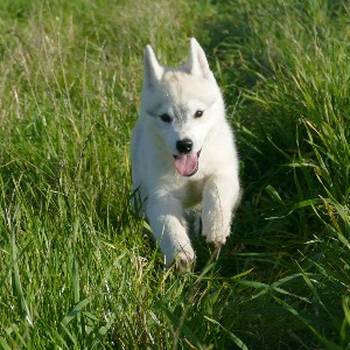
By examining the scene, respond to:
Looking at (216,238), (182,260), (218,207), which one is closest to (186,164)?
(218,207)

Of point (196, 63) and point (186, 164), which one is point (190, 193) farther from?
point (196, 63)

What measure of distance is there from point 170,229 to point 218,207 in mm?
256

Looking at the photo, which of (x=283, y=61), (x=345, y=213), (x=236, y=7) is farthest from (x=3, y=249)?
(x=236, y=7)

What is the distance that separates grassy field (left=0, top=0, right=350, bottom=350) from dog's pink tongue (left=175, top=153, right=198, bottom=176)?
0.35m

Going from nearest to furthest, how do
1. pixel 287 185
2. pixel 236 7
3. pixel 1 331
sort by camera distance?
1. pixel 1 331
2. pixel 287 185
3. pixel 236 7

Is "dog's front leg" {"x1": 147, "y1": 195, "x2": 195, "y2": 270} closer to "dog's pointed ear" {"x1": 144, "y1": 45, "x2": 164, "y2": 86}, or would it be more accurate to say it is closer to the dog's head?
the dog's head

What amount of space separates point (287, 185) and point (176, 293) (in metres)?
1.48

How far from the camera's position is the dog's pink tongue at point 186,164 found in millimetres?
3973

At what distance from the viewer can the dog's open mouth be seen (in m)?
3.97

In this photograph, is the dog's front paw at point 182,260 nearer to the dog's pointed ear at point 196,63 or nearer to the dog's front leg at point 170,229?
the dog's front leg at point 170,229

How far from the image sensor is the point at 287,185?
4527 millimetres

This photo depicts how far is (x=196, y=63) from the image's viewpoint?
4285mm

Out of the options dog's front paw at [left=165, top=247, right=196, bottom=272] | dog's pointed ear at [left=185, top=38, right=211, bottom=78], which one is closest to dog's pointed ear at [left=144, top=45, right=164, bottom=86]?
dog's pointed ear at [left=185, top=38, right=211, bottom=78]

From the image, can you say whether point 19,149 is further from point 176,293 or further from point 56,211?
point 176,293
